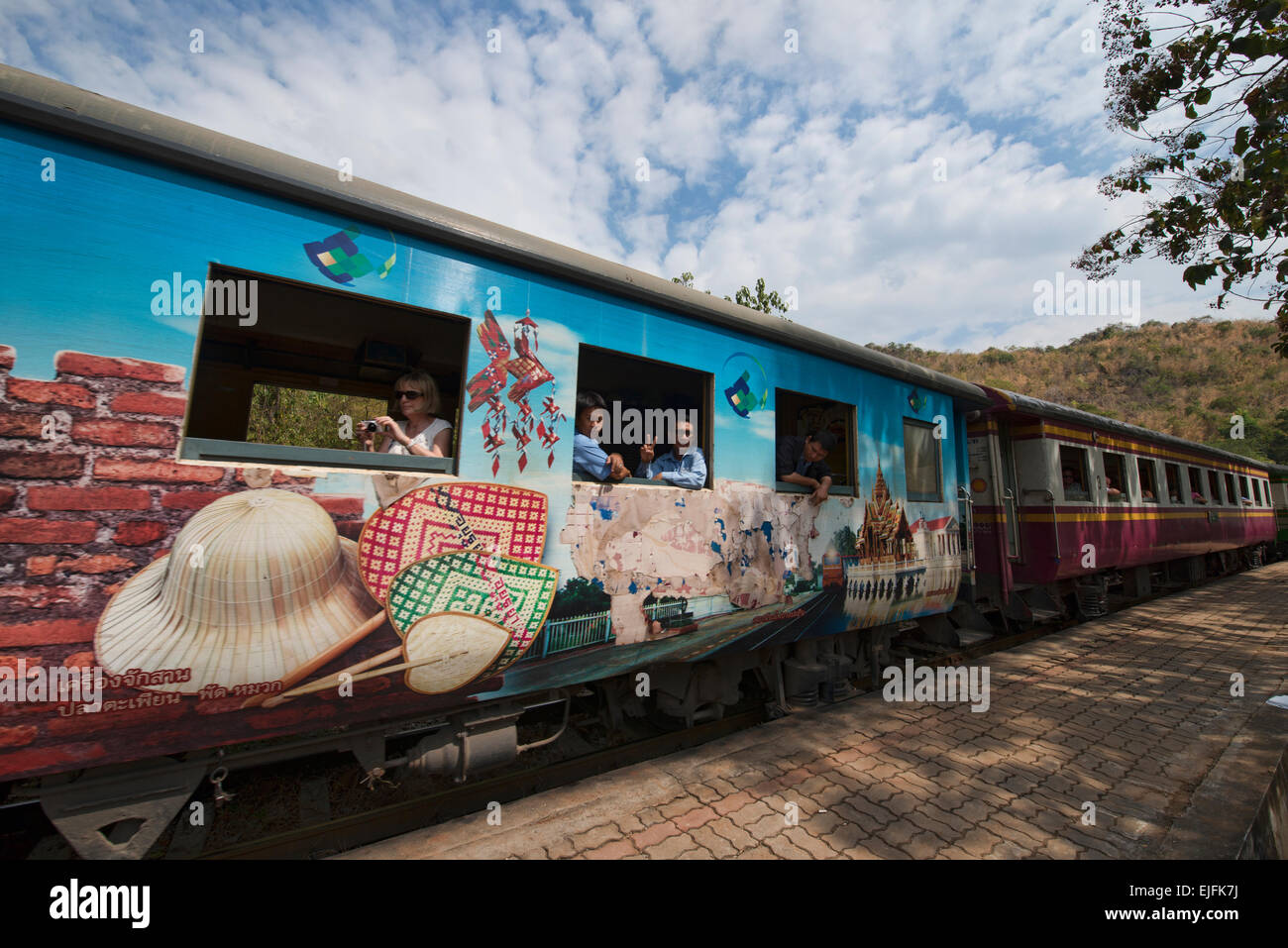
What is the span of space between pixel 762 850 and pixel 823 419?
3795 mm

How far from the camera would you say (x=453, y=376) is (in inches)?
186

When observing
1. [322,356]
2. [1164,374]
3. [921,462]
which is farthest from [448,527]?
[1164,374]

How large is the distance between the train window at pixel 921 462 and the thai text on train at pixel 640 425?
245 centimetres

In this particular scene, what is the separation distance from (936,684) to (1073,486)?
4.58m

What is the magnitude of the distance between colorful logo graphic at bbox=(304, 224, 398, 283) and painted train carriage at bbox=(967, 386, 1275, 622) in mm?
6846

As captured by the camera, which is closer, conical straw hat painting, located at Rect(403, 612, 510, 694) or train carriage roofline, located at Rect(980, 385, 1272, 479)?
conical straw hat painting, located at Rect(403, 612, 510, 694)

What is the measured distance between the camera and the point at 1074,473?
797 cm

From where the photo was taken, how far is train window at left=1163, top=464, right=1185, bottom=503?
A: 1042 centimetres

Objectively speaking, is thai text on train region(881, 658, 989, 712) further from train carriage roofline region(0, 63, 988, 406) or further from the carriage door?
train carriage roofline region(0, 63, 988, 406)

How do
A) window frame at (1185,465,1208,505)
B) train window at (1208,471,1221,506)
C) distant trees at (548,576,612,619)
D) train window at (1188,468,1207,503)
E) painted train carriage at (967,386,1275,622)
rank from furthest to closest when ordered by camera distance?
1. train window at (1208,471,1221,506)
2. train window at (1188,468,1207,503)
3. window frame at (1185,465,1208,505)
4. painted train carriage at (967,386,1275,622)
5. distant trees at (548,576,612,619)

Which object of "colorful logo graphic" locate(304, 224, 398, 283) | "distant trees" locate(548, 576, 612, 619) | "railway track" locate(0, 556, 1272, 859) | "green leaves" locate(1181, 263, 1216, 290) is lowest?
"railway track" locate(0, 556, 1272, 859)

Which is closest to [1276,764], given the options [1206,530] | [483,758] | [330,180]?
[483,758]

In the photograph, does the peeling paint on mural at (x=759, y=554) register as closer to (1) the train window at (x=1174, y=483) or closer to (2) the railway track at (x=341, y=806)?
(2) the railway track at (x=341, y=806)

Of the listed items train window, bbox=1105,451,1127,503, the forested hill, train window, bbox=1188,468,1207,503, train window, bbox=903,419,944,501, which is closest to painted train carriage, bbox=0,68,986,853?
train window, bbox=903,419,944,501
